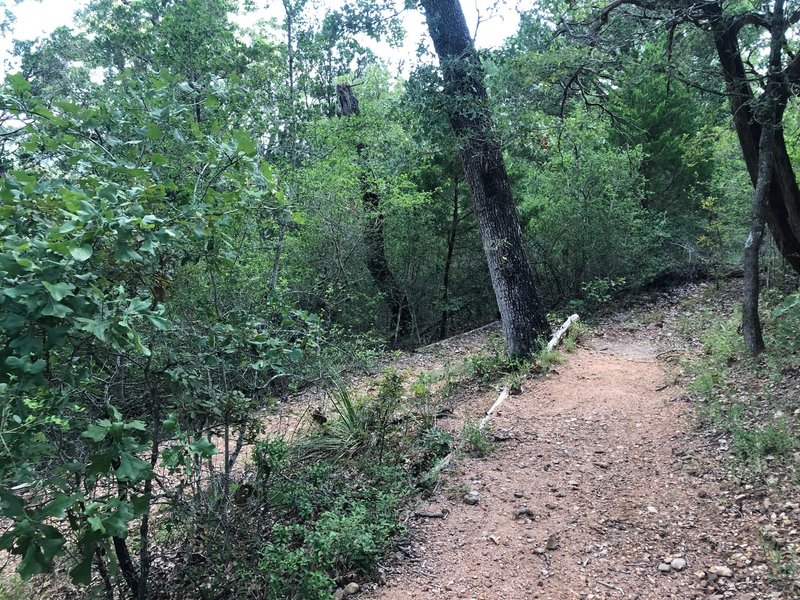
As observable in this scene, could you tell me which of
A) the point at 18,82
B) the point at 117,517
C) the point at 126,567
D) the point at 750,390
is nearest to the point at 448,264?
the point at 750,390

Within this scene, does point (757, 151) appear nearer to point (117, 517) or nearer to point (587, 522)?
point (587, 522)

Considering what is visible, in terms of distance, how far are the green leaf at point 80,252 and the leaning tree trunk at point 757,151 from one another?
20.2 ft

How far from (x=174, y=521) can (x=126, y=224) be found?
6.61 feet

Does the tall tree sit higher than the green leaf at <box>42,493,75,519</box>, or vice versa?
the tall tree

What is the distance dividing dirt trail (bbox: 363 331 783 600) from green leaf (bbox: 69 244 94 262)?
8.66ft

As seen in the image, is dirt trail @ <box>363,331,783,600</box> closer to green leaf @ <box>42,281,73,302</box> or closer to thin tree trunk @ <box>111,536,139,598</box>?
thin tree trunk @ <box>111,536,139,598</box>

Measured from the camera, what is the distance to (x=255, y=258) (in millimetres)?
6105

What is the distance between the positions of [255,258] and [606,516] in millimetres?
4569

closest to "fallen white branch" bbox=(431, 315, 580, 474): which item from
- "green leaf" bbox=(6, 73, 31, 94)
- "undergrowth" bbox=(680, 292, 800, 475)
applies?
"undergrowth" bbox=(680, 292, 800, 475)

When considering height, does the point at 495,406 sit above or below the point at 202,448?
below

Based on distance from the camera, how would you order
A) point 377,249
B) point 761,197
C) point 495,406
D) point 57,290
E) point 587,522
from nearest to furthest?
point 57,290 < point 587,522 < point 761,197 < point 495,406 < point 377,249

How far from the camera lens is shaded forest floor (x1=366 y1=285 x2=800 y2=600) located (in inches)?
116

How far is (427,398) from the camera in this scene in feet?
19.3

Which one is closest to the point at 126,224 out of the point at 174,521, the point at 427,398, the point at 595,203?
the point at 174,521
